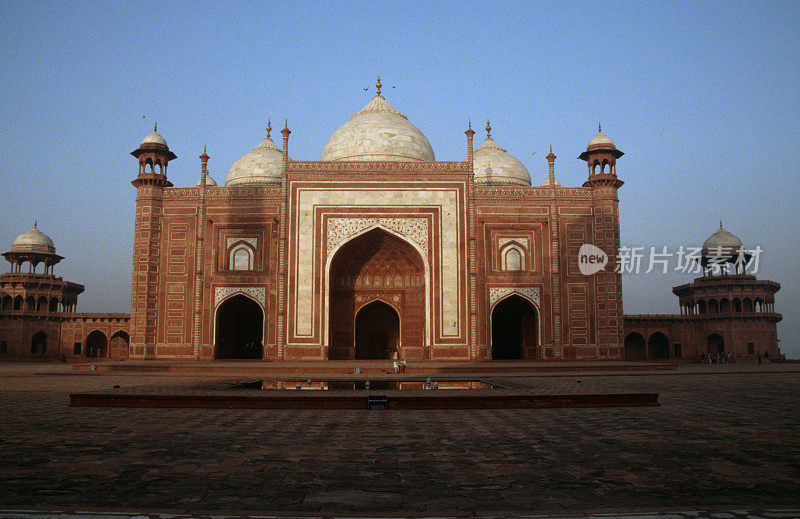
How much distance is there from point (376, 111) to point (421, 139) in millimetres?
2198

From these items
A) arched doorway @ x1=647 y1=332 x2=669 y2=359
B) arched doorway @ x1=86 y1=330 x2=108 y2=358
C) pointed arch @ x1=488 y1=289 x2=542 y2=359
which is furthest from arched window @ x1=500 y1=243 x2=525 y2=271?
arched doorway @ x1=86 y1=330 x2=108 y2=358

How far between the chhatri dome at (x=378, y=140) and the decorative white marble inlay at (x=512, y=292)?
216 inches

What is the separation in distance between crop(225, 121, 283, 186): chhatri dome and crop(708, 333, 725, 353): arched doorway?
19.2 meters

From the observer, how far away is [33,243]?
94.2ft

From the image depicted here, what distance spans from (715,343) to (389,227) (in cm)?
1547

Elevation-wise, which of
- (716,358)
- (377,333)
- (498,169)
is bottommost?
(716,358)

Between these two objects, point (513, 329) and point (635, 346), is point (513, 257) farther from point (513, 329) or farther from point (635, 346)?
point (635, 346)

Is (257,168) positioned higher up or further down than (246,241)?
higher up

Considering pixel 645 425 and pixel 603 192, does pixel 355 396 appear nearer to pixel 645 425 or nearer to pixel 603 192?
pixel 645 425

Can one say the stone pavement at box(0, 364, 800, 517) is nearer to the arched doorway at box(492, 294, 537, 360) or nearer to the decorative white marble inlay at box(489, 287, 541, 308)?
the decorative white marble inlay at box(489, 287, 541, 308)

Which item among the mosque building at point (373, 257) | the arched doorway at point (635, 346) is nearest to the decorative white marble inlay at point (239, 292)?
the mosque building at point (373, 257)

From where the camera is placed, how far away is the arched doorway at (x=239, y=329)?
74.0 ft

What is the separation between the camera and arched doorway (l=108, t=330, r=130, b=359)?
27.3 metres

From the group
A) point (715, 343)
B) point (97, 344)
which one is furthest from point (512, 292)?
point (97, 344)
